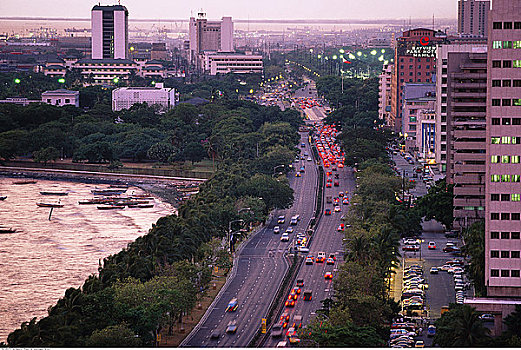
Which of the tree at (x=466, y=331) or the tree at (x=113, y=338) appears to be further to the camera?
the tree at (x=113, y=338)

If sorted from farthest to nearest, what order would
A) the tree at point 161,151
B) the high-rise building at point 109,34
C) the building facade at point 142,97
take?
the high-rise building at point 109,34, the building facade at point 142,97, the tree at point 161,151

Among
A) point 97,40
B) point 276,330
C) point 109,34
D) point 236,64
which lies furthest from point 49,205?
point 236,64

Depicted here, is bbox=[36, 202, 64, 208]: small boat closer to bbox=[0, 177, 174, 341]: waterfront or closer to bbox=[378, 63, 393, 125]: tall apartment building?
bbox=[0, 177, 174, 341]: waterfront

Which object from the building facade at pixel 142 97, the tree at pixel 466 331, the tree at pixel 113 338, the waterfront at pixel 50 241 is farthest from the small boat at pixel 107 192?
the tree at pixel 466 331

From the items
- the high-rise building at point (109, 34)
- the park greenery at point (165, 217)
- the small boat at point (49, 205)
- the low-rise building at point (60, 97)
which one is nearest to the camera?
the park greenery at point (165, 217)

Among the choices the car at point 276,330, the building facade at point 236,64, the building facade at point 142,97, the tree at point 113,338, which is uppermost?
the building facade at point 236,64

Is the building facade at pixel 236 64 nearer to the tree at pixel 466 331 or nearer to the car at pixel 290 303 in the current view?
the car at pixel 290 303

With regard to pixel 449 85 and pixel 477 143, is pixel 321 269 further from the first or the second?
pixel 449 85

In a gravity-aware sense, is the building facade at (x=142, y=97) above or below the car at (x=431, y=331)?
above
